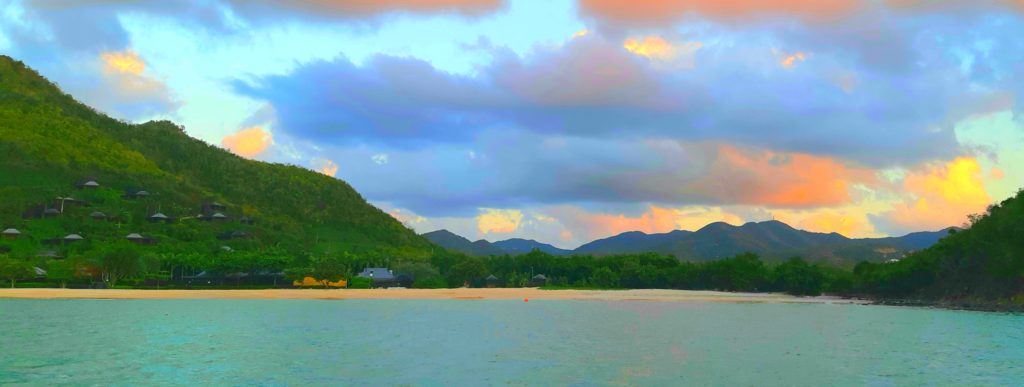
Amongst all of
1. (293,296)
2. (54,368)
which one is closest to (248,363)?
(54,368)

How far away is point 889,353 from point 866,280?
419 feet

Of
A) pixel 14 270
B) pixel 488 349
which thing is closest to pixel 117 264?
pixel 14 270

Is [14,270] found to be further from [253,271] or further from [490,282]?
[490,282]

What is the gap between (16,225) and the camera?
7013 inches

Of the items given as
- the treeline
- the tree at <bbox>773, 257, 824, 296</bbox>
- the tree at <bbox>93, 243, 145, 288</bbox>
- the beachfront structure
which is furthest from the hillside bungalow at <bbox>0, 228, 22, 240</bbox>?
the tree at <bbox>773, 257, 824, 296</bbox>

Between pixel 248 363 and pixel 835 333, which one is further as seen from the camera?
pixel 835 333

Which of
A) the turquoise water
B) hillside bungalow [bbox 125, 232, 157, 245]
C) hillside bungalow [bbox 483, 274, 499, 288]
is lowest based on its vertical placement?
the turquoise water

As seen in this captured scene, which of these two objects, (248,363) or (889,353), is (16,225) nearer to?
(248,363)

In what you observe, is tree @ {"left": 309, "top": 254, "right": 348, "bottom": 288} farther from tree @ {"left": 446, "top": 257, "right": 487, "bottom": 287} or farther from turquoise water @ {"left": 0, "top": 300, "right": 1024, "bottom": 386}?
turquoise water @ {"left": 0, "top": 300, "right": 1024, "bottom": 386}

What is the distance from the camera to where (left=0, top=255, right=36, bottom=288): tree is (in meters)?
136

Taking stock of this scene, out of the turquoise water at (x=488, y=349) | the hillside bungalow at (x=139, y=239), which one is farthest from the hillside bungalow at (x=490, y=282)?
the turquoise water at (x=488, y=349)

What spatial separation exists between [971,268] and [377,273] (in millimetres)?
121376

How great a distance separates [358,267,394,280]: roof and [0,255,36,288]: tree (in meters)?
66.5

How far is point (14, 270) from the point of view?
137 meters
